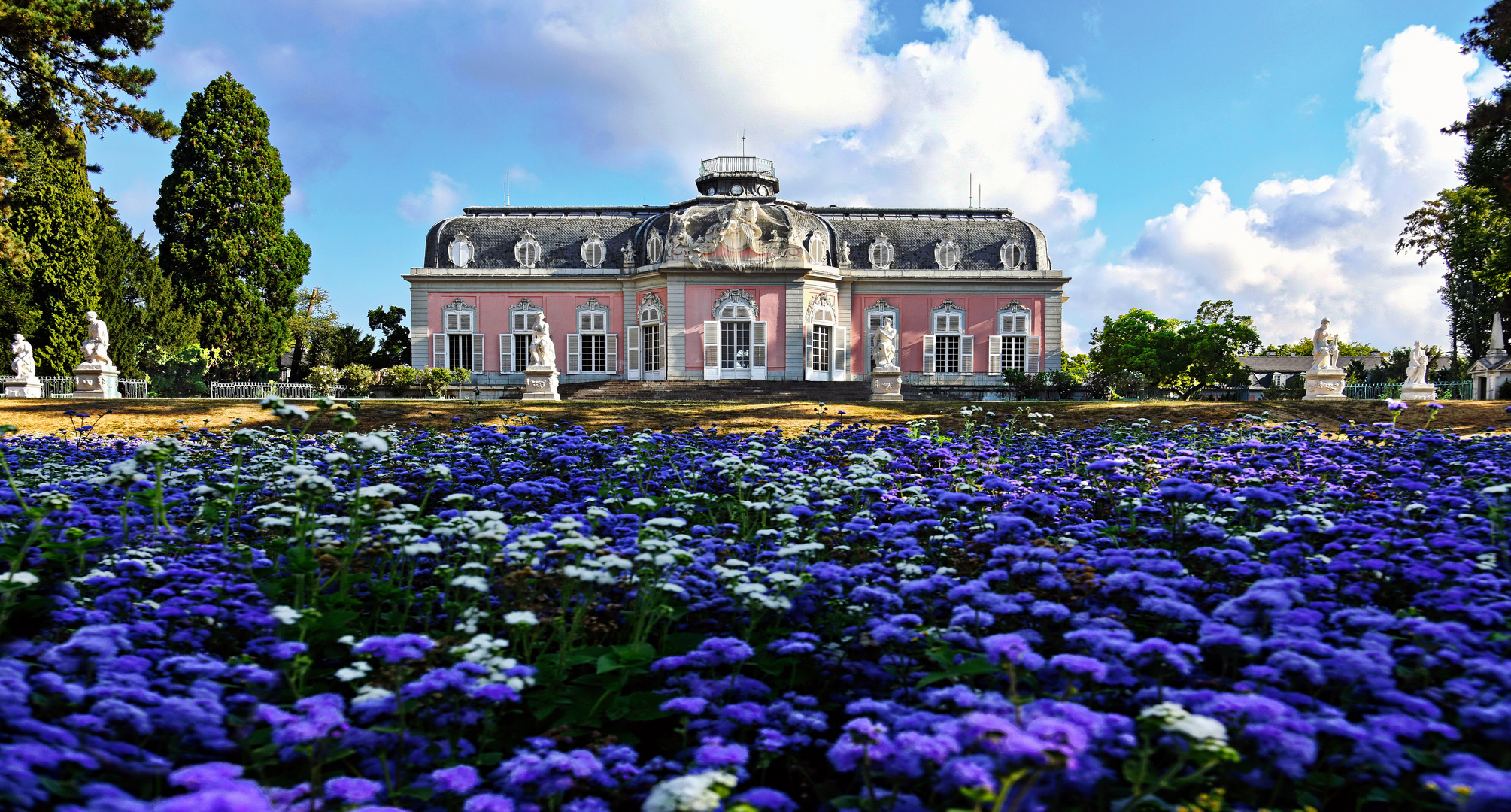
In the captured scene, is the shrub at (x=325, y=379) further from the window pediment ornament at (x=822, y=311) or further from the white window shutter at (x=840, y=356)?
the white window shutter at (x=840, y=356)

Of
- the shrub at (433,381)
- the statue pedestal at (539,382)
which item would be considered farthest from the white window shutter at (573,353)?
the statue pedestal at (539,382)

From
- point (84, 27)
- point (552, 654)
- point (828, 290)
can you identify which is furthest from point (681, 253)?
point (552, 654)

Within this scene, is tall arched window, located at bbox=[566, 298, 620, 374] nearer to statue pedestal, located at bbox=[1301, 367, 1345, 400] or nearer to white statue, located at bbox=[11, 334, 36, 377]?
white statue, located at bbox=[11, 334, 36, 377]

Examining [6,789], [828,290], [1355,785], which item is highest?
[828,290]

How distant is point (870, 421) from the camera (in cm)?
1262

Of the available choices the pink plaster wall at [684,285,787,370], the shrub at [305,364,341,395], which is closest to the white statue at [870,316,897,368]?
the pink plaster wall at [684,285,787,370]

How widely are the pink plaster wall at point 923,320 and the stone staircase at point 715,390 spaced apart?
377 cm

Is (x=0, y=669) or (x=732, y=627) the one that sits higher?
(x=0, y=669)

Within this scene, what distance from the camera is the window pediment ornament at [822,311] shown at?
32500 millimetres

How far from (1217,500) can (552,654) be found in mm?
4102

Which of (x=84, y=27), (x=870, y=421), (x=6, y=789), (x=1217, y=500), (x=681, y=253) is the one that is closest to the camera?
(x=6, y=789)

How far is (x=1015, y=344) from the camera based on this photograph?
34.7 m

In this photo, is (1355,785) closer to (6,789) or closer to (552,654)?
(552,654)

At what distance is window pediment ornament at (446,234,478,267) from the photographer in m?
34.4
